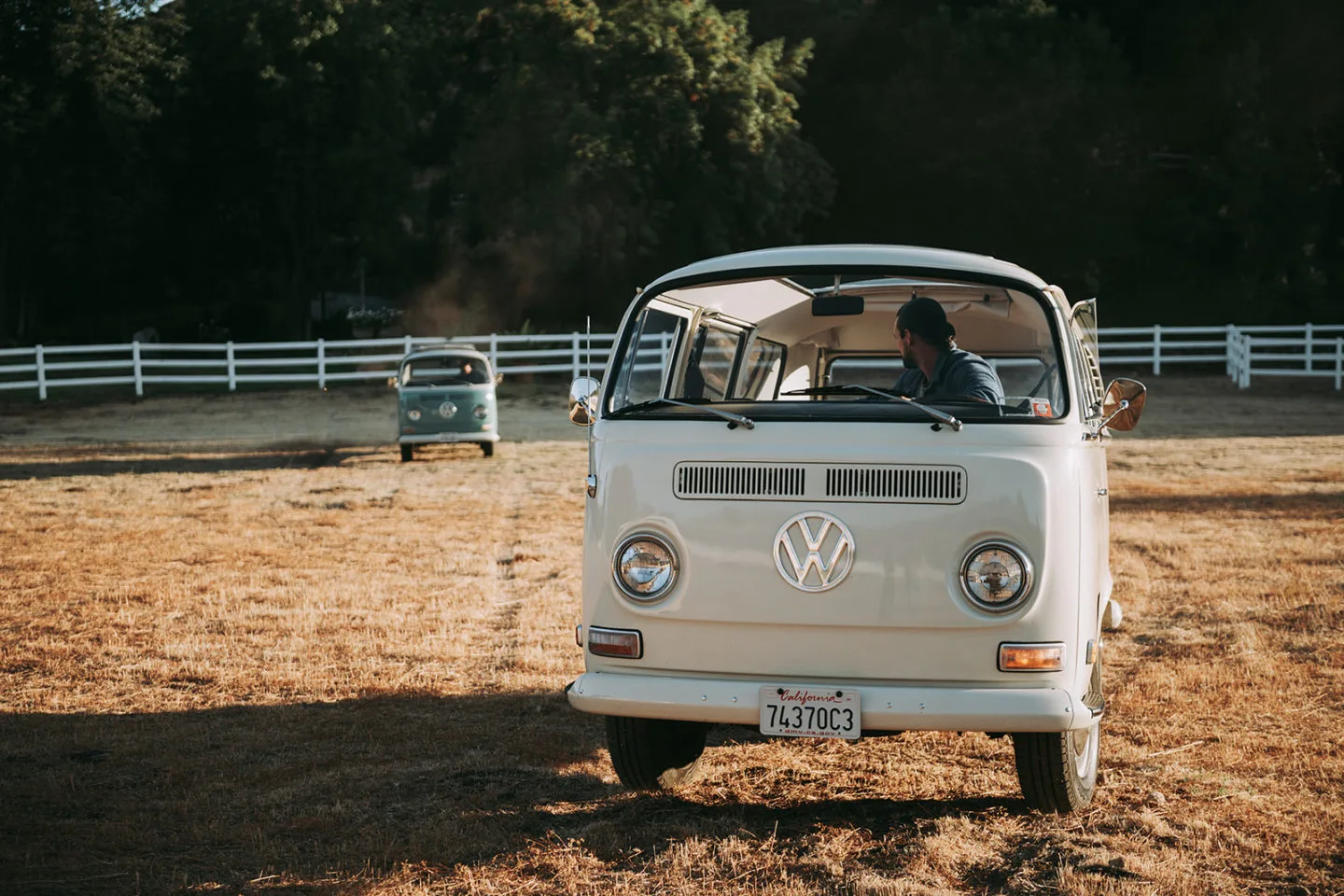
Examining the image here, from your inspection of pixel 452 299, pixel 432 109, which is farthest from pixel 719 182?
pixel 432 109

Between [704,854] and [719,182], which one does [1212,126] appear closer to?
[719,182]

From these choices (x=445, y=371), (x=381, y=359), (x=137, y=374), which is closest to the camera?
(x=445, y=371)

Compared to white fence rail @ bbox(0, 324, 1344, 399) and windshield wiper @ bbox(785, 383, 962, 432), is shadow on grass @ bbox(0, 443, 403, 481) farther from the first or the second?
windshield wiper @ bbox(785, 383, 962, 432)

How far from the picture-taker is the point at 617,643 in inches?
212

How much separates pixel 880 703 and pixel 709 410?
4.01 feet

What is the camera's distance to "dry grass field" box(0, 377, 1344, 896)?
16.7 feet

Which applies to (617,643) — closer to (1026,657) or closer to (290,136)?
(1026,657)

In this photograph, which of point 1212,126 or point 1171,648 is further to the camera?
point 1212,126

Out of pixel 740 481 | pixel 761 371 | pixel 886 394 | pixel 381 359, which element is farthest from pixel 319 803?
pixel 381 359

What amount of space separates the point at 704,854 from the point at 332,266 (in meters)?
46.1

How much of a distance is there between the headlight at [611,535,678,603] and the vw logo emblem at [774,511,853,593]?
404mm

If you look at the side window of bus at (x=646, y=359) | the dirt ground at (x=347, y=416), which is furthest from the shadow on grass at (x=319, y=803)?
the dirt ground at (x=347, y=416)

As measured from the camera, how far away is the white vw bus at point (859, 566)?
507 centimetres

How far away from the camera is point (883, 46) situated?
172 ft
